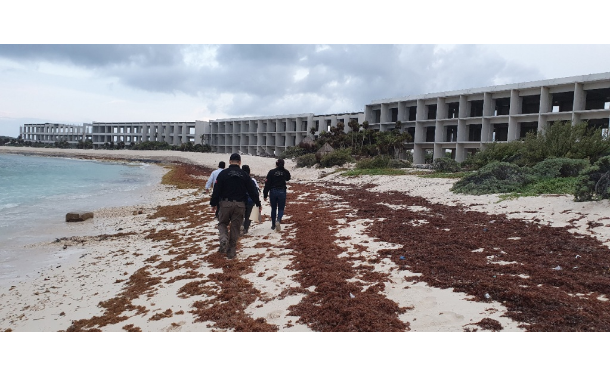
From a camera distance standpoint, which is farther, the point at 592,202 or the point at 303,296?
the point at 592,202

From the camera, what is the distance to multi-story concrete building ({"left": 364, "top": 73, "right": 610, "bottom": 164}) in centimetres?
3084

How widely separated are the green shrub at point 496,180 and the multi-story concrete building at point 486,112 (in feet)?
65.4

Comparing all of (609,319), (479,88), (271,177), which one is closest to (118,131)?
(479,88)

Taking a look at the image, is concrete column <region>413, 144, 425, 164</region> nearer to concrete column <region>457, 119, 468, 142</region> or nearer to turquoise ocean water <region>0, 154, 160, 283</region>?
concrete column <region>457, 119, 468, 142</region>

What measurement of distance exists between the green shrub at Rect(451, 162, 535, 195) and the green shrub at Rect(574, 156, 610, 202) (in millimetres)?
2811

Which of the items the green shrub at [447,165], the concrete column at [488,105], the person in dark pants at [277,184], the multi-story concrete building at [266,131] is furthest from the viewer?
the multi-story concrete building at [266,131]

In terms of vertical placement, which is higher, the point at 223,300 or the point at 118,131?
the point at 118,131

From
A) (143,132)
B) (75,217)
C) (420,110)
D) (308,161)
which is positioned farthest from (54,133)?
(75,217)

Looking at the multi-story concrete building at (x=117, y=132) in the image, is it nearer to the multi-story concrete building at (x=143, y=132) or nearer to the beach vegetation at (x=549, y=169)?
the multi-story concrete building at (x=143, y=132)

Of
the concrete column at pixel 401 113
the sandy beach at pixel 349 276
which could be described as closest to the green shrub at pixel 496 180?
the sandy beach at pixel 349 276

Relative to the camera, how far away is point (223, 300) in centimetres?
515

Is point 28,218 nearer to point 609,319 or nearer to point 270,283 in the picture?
point 270,283

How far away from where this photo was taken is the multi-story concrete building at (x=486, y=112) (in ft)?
101
